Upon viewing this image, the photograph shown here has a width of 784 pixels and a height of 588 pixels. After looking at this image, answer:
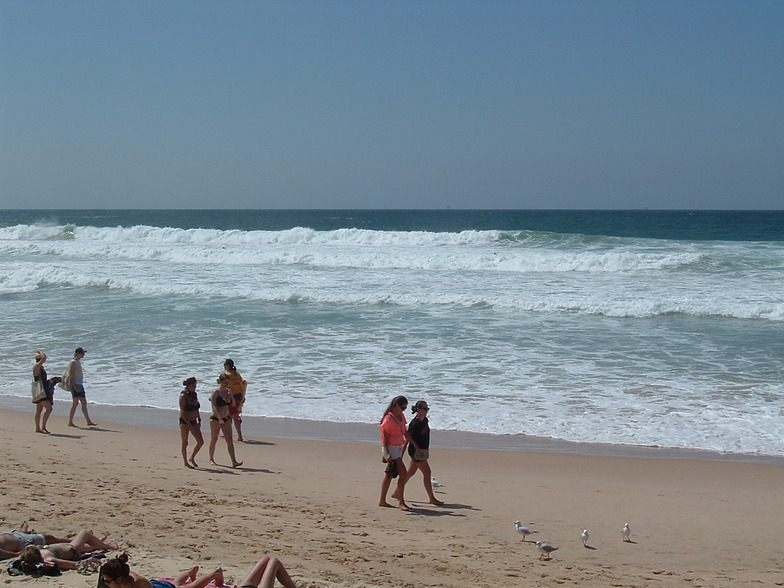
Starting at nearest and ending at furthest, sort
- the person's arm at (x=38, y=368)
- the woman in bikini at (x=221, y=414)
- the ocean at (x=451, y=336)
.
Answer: the woman in bikini at (x=221, y=414)
the person's arm at (x=38, y=368)
the ocean at (x=451, y=336)

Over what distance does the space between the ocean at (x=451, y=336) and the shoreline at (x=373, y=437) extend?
0.25 meters

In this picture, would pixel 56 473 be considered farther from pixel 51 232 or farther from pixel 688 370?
pixel 51 232

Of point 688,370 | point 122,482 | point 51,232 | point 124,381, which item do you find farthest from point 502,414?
point 51,232

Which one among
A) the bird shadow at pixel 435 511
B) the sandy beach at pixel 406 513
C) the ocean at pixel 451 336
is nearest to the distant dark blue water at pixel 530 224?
the ocean at pixel 451 336

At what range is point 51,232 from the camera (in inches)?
2100

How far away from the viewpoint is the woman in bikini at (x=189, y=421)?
30.3 feet

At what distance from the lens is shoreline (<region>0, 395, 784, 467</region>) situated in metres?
9.77

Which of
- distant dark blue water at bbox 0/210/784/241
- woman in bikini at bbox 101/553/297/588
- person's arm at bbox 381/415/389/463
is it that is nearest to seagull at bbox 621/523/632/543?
person's arm at bbox 381/415/389/463

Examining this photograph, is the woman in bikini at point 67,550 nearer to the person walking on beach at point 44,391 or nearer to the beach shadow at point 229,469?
the beach shadow at point 229,469

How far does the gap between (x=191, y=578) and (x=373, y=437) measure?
5528mm

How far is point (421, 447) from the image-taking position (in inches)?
320

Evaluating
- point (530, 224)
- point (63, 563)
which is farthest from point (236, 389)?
point (530, 224)

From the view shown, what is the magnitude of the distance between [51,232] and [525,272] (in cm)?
3682

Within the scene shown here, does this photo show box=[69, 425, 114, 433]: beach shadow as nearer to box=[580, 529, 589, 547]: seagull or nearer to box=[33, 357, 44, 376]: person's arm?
box=[33, 357, 44, 376]: person's arm
